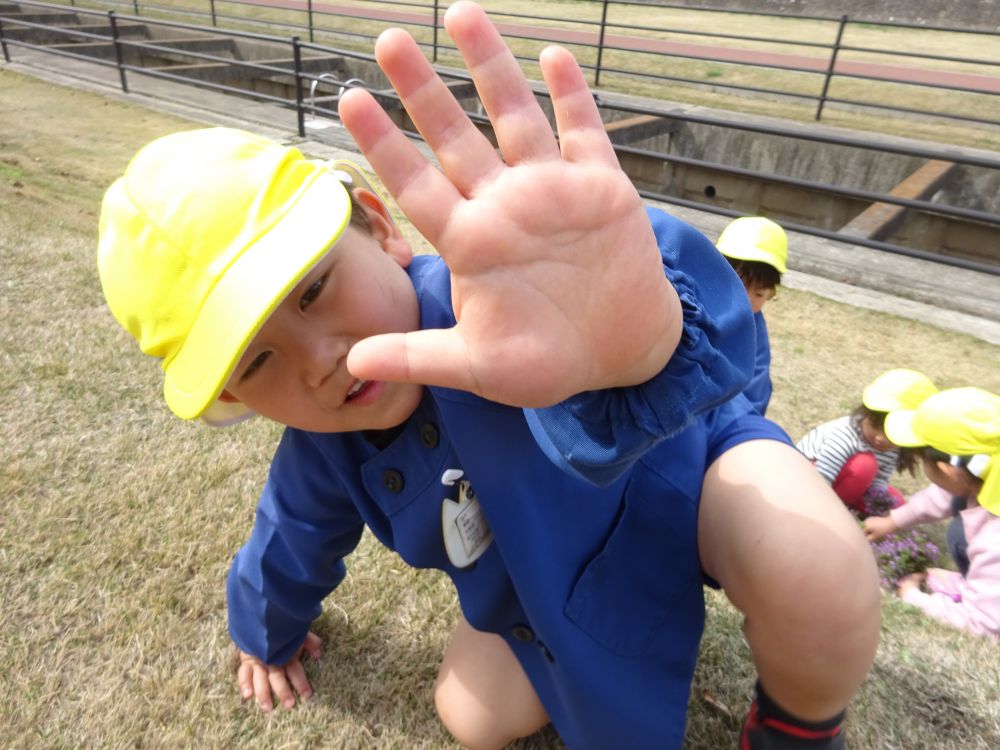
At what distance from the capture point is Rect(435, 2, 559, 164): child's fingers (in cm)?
85

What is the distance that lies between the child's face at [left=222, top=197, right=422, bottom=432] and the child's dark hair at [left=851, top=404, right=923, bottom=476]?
1.92 meters

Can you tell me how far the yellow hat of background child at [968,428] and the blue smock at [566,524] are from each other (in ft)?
3.59

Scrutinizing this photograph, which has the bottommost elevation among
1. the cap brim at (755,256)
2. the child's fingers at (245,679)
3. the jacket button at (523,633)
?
the child's fingers at (245,679)

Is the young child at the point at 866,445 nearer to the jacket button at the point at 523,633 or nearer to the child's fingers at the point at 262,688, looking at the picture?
the jacket button at the point at 523,633

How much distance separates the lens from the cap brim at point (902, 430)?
2354 mm

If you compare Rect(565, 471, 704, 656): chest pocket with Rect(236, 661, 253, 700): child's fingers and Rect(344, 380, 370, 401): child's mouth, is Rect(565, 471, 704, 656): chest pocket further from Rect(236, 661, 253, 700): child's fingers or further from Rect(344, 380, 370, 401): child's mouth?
Rect(236, 661, 253, 700): child's fingers

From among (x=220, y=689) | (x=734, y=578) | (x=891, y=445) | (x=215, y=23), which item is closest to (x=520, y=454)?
(x=734, y=578)

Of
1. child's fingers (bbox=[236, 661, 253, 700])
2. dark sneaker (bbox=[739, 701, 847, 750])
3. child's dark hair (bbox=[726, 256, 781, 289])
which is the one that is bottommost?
child's fingers (bbox=[236, 661, 253, 700])

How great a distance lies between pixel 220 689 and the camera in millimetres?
1656

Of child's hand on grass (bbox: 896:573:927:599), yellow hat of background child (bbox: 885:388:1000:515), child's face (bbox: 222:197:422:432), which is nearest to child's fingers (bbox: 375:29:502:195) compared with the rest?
child's face (bbox: 222:197:422:432)

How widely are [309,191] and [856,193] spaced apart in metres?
4.16

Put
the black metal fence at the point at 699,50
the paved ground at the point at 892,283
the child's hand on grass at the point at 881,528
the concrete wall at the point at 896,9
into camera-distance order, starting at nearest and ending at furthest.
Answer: the child's hand on grass at the point at 881,528
the paved ground at the point at 892,283
the black metal fence at the point at 699,50
the concrete wall at the point at 896,9

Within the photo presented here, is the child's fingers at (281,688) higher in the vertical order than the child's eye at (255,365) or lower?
lower

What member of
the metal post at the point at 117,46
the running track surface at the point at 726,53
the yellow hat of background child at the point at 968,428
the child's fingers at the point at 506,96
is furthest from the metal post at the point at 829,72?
the child's fingers at the point at 506,96
